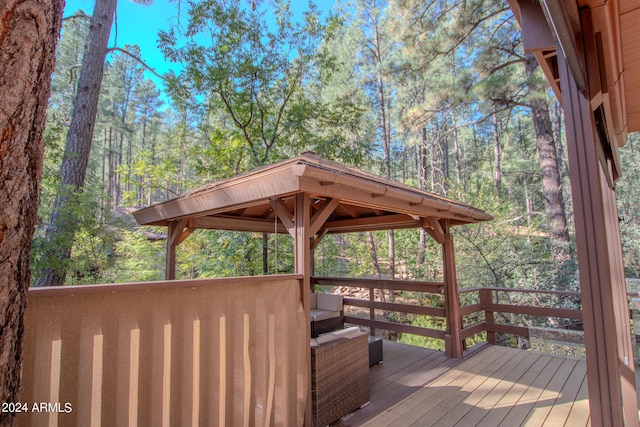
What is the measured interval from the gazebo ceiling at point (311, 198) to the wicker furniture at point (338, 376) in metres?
1.22

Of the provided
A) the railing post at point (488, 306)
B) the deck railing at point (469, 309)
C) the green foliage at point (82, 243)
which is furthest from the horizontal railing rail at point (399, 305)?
the green foliage at point (82, 243)

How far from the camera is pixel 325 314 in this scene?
5422 millimetres

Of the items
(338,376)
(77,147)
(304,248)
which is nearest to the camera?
(304,248)

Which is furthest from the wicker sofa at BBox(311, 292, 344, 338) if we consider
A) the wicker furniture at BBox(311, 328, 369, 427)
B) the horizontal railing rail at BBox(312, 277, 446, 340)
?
the wicker furniture at BBox(311, 328, 369, 427)

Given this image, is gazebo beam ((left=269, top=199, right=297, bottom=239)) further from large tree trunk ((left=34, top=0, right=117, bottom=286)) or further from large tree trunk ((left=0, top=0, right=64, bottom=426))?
large tree trunk ((left=34, top=0, right=117, bottom=286))

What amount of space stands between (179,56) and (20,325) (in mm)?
8091

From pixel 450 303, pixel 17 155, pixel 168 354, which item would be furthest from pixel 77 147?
pixel 450 303

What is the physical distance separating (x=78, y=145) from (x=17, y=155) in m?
7.07

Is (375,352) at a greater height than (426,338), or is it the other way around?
(375,352)

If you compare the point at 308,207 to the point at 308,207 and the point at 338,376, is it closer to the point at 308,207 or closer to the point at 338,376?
the point at 308,207

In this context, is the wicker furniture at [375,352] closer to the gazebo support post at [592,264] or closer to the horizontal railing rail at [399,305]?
the horizontal railing rail at [399,305]

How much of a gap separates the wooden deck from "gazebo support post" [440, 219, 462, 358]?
183 millimetres

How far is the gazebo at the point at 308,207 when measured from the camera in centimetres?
253

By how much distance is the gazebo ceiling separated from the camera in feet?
8.08
